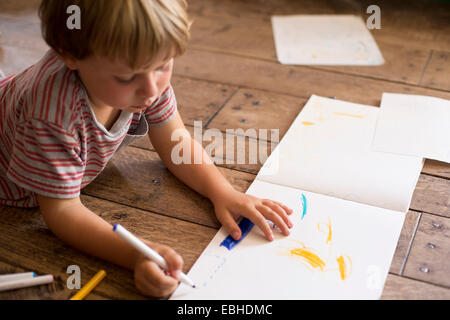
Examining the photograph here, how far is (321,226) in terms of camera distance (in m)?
0.72

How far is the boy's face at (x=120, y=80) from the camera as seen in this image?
0.60 m

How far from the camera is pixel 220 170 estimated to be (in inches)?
33.9

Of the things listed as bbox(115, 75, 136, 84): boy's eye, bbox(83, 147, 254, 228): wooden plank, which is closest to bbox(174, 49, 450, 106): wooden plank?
bbox(83, 147, 254, 228): wooden plank

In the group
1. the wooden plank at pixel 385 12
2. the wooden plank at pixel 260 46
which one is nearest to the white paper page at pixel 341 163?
the wooden plank at pixel 260 46

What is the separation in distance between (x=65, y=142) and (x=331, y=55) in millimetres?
796

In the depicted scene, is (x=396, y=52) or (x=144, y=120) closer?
(x=144, y=120)

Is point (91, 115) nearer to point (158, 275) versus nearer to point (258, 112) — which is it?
point (158, 275)

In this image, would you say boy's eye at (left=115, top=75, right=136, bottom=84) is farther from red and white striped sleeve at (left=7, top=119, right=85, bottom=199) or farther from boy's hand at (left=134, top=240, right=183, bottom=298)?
boy's hand at (left=134, top=240, right=183, bottom=298)

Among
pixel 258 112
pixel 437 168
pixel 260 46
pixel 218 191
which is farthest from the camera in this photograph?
pixel 260 46

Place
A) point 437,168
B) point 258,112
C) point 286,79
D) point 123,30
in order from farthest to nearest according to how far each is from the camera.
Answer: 1. point 286,79
2. point 258,112
3. point 437,168
4. point 123,30

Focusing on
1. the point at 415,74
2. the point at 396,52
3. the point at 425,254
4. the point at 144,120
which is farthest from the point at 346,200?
the point at 396,52

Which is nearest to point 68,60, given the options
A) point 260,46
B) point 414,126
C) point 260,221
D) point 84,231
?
point 84,231

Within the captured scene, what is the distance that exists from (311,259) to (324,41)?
80 centimetres
